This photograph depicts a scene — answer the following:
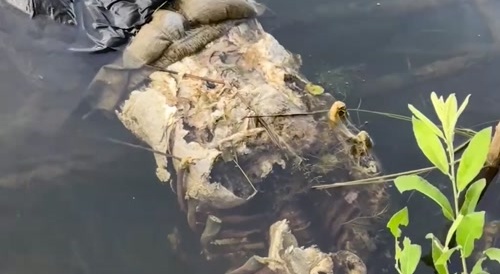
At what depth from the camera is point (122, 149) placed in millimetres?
1821

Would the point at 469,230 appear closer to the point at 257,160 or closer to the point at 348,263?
the point at 348,263

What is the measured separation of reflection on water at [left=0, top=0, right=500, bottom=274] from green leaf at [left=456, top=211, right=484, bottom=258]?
39cm

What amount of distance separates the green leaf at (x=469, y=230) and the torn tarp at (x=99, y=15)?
1.19m

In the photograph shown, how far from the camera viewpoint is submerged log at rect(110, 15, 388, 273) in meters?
1.65

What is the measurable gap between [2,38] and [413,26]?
4.14ft

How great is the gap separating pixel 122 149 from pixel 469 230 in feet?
3.17

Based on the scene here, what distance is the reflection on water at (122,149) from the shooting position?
1.67 m

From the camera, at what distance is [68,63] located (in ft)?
6.55

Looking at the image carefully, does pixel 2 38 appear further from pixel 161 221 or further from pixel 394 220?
pixel 394 220

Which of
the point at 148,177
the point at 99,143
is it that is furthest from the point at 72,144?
the point at 148,177

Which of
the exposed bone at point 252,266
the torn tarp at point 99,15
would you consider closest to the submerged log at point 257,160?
the exposed bone at point 252,266

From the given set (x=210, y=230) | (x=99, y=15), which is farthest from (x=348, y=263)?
(x=99, y=15)

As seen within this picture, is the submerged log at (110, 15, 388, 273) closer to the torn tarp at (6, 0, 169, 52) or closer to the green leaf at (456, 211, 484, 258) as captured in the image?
the torn tarp at (6, 0, 169, 52)

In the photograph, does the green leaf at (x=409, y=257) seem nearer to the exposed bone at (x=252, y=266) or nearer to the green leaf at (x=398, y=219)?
the green leaf at (x=398, y=219)
